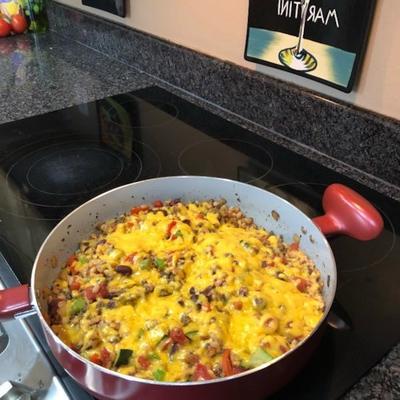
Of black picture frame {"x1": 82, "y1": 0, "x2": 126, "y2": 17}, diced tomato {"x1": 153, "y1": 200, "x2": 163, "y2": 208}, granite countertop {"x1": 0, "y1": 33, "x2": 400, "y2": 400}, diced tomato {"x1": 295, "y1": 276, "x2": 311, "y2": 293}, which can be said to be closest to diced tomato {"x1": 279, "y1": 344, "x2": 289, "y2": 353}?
diced tomato {"x1": 295, "y1": 276, "x2": 311, "y2": 293}

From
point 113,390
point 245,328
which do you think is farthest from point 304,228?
point 113,390

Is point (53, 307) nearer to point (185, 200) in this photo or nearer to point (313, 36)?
point (185, 200)

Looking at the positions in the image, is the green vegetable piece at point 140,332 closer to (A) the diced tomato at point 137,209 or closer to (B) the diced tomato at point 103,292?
(B) the diced tomato at point 103,292

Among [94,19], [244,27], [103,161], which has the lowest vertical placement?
[103,161]

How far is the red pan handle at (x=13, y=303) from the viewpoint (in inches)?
20.1

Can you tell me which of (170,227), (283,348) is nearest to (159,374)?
(283,348)

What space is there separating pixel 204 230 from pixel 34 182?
403 mm

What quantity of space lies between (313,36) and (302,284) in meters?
0.49

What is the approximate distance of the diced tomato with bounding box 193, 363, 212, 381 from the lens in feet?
1.58

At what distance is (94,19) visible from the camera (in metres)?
1.53

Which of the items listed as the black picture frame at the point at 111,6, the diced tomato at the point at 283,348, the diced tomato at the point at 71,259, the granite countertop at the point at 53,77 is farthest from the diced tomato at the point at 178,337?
the black picture frame at the point at 111,6

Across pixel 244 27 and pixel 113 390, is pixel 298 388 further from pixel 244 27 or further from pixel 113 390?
pixel 244 27

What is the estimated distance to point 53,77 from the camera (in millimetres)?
1401

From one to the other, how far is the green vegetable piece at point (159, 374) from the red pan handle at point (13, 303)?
16 cm
